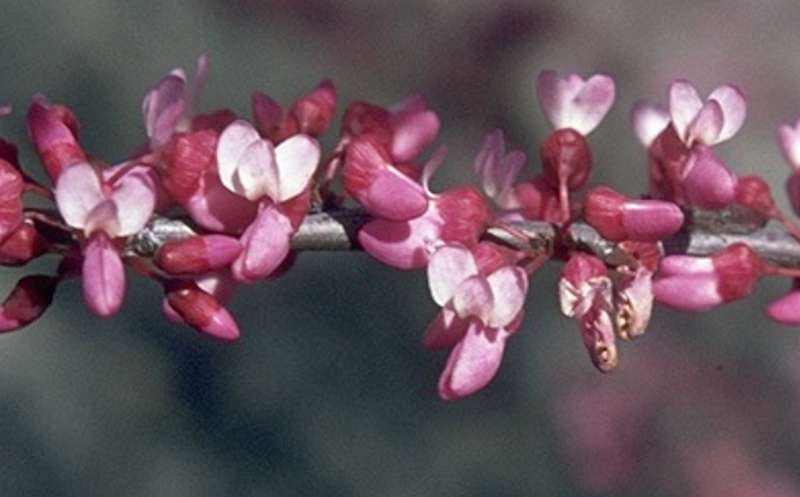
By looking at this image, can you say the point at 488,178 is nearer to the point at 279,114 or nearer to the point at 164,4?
the point at 279,114

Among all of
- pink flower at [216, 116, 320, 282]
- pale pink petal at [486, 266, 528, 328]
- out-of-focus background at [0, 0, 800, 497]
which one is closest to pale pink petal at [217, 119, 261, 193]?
pink flower at [216, 116, 320, 282]

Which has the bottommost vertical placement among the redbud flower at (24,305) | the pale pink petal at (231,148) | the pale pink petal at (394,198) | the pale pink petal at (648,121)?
the redbud flower at (24,305)

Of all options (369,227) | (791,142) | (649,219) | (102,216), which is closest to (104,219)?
(102,216)

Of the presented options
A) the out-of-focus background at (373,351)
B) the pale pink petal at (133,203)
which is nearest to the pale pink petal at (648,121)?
the pale pink petal at (133,203)

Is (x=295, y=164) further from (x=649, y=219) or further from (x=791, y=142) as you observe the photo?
(x=791, y=142)

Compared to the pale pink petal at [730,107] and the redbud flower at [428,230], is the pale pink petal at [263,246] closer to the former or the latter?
the redbud flower at [428,230]

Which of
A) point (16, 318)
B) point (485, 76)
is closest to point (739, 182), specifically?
point (16, 318)

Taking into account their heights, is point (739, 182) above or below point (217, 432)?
above
